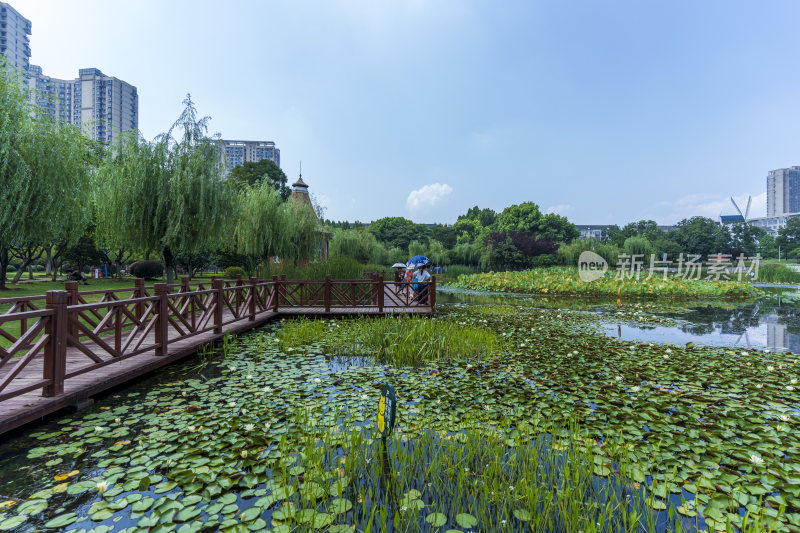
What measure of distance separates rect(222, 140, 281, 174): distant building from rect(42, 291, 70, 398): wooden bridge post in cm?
6638

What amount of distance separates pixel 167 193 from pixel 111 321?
5763mm

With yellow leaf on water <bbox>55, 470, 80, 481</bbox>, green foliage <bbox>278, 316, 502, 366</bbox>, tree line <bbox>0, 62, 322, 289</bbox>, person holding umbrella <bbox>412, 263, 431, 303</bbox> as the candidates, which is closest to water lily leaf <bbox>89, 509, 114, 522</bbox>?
yellow leaf on water <bbox>55, 470, 80, 481</bbox>

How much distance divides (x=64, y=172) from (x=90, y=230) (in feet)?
36.9

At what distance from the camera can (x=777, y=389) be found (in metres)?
4.37

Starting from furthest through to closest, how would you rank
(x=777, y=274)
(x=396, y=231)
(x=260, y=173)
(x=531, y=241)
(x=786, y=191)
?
(x=786, y=191) → (x=396, y=231) → (x=260, y=173) → (x=531, y=241) → (x=777, y=274)

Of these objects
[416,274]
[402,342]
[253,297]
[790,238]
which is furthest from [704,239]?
[253,297]

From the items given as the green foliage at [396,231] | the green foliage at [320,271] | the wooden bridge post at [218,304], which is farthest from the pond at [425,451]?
the green foliage at [396,231]

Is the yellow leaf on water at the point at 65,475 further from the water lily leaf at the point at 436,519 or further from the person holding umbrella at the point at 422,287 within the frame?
the person holding umbrella at the point at 422,287

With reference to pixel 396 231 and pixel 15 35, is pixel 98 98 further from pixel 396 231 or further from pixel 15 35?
pixel 396 231

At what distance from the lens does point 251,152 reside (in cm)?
6788

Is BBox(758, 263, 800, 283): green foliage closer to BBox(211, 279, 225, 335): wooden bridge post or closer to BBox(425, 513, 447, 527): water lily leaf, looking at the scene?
BBox(211, 279, 225, 335): wooden bridge post

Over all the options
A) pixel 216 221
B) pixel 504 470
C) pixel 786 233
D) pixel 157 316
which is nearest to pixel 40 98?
pixel 216 221

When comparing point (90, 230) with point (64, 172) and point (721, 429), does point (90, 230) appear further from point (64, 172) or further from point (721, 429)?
point (721, 429)

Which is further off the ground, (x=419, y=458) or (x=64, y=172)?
(x=64, y=172)
